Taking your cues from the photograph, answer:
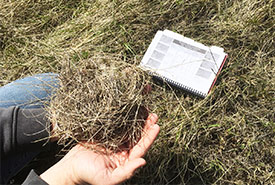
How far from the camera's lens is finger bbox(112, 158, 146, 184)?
985mm

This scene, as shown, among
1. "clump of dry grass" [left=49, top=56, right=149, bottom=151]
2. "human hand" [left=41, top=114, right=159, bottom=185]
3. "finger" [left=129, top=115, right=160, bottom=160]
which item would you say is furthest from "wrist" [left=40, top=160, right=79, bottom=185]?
"finger" [left=129, top=115, right=160, bottom=160]

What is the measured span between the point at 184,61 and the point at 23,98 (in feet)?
3.04

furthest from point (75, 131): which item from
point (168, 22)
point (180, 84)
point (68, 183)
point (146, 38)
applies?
point (168, 22)

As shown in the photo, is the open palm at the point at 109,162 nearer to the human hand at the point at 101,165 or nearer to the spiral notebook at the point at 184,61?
the human hand at the point at 101,165

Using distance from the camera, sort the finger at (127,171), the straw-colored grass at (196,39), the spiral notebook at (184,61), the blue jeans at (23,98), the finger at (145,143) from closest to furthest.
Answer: the finger at (127,171) < the finger at (145,143) < the blue jeans at (23,98) < the straw-colored grass at (196,39) < the spiral notebook at (184,61)

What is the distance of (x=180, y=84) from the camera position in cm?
162

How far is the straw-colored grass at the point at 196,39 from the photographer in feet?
4.96

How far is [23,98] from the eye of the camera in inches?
54.2

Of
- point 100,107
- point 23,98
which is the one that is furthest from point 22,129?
point 100,107

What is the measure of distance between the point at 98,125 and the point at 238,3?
1.24 m

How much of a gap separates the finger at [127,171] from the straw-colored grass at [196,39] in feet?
1.60

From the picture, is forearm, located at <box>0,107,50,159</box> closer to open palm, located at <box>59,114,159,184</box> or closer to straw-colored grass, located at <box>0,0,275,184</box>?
open palm, located at <box>59,114,159,184</box>

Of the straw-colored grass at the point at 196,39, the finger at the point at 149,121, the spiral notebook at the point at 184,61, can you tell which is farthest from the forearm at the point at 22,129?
the spiral notebook at the point at 184,61

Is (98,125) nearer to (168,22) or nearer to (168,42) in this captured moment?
(168,42)
